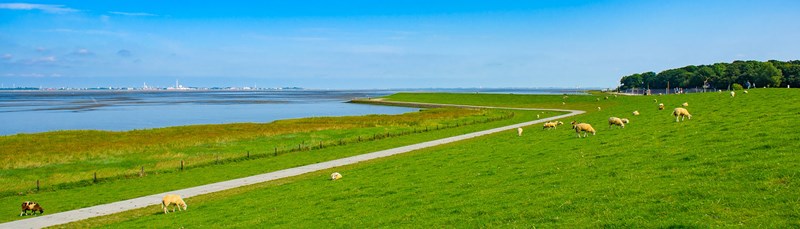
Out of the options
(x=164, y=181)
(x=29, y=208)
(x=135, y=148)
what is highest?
(x=29, y=208)

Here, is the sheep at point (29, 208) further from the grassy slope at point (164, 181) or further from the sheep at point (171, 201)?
the sheep at point (171, 201)

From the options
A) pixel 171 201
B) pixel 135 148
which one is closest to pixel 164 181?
pixel 171 201

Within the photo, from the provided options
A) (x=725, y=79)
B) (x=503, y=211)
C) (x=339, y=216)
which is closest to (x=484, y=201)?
(x=503, y=211)

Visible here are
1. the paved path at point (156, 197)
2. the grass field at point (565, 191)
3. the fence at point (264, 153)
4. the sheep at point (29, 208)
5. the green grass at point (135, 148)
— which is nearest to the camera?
the grass field at point (565, 191)

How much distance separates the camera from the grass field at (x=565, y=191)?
1467 cm

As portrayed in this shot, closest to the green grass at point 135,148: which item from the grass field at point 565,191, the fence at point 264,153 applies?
the fence at point 264,153

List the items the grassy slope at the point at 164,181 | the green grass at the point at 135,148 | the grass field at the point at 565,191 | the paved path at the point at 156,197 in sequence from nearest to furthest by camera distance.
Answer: the grass field at the point at 565,191, the paved path at the point at 156,197, the grassy slope at the point at 164,181, the green grass at the point at 135,148

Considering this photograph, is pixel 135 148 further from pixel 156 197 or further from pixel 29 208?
pixel 29 208

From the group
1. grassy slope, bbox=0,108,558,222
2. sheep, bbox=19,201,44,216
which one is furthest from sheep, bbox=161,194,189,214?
sheep, bbox=19,201,44,216

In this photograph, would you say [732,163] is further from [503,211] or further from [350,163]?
[350,163]

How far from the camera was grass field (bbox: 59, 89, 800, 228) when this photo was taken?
1467cm

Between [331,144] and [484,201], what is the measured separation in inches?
1785

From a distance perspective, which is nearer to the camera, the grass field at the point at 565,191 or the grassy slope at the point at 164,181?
the grass field at the point at 565,191

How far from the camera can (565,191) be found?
18906mm
